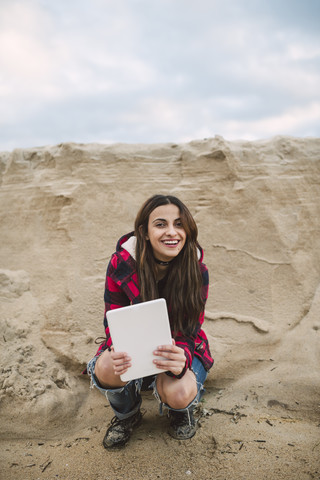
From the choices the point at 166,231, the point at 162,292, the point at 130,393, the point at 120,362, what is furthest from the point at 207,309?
the point at 120,362

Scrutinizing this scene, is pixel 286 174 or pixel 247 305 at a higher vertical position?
pixel 286 174

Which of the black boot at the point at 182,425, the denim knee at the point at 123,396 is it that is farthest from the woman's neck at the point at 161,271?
the black boot at the point at 182,425

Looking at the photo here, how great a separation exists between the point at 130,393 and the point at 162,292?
472 millimetres

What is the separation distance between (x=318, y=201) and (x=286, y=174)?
0.29 metres

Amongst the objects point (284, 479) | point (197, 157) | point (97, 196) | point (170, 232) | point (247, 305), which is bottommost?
point (284, 479)

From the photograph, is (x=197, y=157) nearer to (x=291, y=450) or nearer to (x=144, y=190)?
(x=144, y=190)

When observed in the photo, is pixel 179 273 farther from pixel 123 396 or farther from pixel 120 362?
pixel 123 396

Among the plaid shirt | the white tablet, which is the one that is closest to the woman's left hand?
the white tablet

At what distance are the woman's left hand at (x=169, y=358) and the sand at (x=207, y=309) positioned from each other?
438 mm

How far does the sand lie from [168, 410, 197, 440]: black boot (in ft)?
0.10

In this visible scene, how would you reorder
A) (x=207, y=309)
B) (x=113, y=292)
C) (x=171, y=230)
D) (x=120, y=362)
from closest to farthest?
(x=120, y=362) < (x=171, y=230) < (x=113, y=292) < (x=207, y=309)

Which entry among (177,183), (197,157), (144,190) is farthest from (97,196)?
(197,157)

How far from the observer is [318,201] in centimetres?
246

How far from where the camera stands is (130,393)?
157 centimetres
